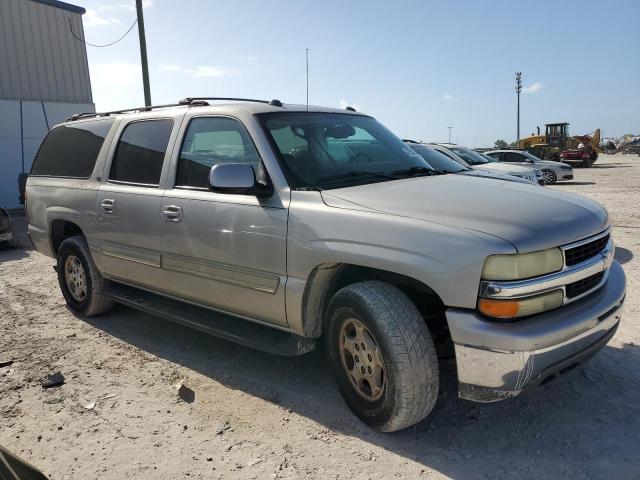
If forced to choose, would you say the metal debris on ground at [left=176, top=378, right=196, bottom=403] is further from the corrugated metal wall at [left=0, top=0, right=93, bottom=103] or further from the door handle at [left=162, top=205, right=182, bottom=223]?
the corrugated metal wall at [left=0, top=0, right=93, bottom=103]

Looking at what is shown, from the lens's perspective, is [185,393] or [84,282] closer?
[185,393]

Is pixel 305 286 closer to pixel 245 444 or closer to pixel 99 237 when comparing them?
pixel 245 444

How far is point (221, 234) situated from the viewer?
3.51 metres

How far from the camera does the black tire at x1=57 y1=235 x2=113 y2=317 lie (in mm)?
4961

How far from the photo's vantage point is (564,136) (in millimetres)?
36031

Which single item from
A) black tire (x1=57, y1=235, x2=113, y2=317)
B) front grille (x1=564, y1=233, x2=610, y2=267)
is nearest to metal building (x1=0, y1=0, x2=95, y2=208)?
black tire (x1=57, y1=235, x2=113, y2=317)

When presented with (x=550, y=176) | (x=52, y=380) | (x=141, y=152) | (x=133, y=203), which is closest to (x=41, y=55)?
(x=141, y=152)

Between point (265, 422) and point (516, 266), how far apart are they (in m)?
1.74

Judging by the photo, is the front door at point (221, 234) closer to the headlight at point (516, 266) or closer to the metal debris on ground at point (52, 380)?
the metal debris on ground at point (52, 380)

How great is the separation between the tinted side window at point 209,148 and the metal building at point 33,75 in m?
14.2

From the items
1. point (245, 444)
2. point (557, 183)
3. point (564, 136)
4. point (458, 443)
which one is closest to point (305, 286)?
point (245, 444)

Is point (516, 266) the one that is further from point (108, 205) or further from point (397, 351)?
point (108, 205)

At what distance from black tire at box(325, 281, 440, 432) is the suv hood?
0.46 metres

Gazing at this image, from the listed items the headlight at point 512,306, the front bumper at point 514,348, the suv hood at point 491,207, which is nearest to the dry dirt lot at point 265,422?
the front bumper at point 514,348
